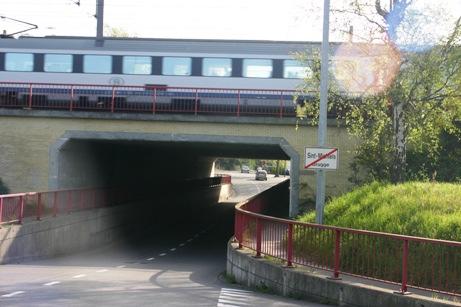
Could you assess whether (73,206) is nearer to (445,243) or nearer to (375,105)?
(375,105)

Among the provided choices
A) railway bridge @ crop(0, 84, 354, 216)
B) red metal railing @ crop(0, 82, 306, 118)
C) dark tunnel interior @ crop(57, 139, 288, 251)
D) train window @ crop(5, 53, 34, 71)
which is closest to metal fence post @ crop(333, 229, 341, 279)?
railway bridge @ crop(0, 84, 354, 216)

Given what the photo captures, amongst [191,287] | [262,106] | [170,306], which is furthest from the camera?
[262,106]

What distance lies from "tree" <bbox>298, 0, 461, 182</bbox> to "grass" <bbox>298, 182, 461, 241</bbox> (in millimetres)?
1933

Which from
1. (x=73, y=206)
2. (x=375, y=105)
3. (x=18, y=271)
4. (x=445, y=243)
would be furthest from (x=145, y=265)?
(x=445, y=243)

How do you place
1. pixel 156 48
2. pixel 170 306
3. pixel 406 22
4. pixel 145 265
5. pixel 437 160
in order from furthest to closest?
pixel 156 48, pixel 437 160, pixel 145 265, pixel 406 22, pixel 170 306

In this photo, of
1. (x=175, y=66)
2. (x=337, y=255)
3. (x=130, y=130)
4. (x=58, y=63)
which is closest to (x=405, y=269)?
(x=337, y=255)

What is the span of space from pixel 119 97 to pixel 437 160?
12.8 metres

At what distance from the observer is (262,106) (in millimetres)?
23688

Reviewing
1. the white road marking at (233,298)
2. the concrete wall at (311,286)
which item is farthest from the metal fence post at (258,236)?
the white road marking at (233,298)

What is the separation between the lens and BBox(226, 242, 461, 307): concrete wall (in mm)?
8367

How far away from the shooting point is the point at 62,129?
24.0m

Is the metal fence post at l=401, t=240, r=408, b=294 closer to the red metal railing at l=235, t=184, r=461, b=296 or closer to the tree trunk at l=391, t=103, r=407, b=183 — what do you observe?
the red metal railing at l=235, t=184, r=461, b=296

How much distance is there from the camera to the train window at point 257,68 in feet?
83.1

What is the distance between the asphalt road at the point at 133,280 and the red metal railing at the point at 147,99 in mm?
5633
